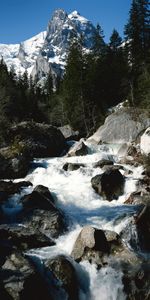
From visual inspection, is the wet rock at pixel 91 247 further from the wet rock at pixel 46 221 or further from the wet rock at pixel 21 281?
the wet rock at pixel 21 281

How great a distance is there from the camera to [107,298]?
12.2 metres

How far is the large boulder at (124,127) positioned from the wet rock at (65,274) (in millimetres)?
18562

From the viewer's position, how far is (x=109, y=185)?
1962 centimetres

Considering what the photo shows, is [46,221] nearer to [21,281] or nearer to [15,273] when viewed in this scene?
[15,273]

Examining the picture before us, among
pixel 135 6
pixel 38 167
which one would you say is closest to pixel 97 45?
pixel 135 6

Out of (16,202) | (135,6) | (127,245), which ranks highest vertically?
(135,6)

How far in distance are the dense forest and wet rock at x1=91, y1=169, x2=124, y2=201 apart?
68.5ft

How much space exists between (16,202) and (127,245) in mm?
5946

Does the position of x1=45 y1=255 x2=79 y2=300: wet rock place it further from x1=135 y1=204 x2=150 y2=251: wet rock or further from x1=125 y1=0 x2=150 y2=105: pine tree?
x1=125 y1=0 x2=150 y2=105: pine tree

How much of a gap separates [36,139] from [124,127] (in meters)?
7.57

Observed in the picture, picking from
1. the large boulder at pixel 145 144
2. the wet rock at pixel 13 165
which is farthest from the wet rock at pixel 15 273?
the large boulder at pixel 145 144

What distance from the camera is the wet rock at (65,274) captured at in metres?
11.8

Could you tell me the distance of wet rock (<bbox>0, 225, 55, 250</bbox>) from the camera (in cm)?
1340

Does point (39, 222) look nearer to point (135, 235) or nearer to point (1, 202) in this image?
point (1, 202)
